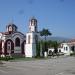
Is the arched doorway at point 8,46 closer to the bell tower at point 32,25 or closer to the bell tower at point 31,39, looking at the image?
the bell tower at point 31,39

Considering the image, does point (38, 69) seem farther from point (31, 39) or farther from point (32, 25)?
point (32, 25)

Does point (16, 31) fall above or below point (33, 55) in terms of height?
above

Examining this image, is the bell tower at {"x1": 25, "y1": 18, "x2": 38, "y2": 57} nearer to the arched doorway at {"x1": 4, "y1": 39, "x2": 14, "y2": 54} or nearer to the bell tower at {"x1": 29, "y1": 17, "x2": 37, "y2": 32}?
the bell tower at {"x1": 29, "y1": 17, "x2": 37, "y2": 32}

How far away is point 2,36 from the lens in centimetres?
7756

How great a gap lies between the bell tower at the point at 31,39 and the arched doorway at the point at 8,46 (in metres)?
4.66

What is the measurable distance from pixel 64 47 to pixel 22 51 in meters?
31.4

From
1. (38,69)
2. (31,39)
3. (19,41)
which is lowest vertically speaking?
(38,69)

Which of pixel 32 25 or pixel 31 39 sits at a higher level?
pixel 32 25

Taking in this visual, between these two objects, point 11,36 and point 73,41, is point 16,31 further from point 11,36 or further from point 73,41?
point 73,41

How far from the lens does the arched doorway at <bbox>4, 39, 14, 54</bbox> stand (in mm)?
76688

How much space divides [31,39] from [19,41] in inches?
268

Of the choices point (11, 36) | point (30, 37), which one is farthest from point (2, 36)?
point (30, 37)

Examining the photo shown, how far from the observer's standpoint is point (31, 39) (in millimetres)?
73688

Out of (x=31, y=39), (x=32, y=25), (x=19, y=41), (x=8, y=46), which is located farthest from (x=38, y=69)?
(x=19, y=41)
